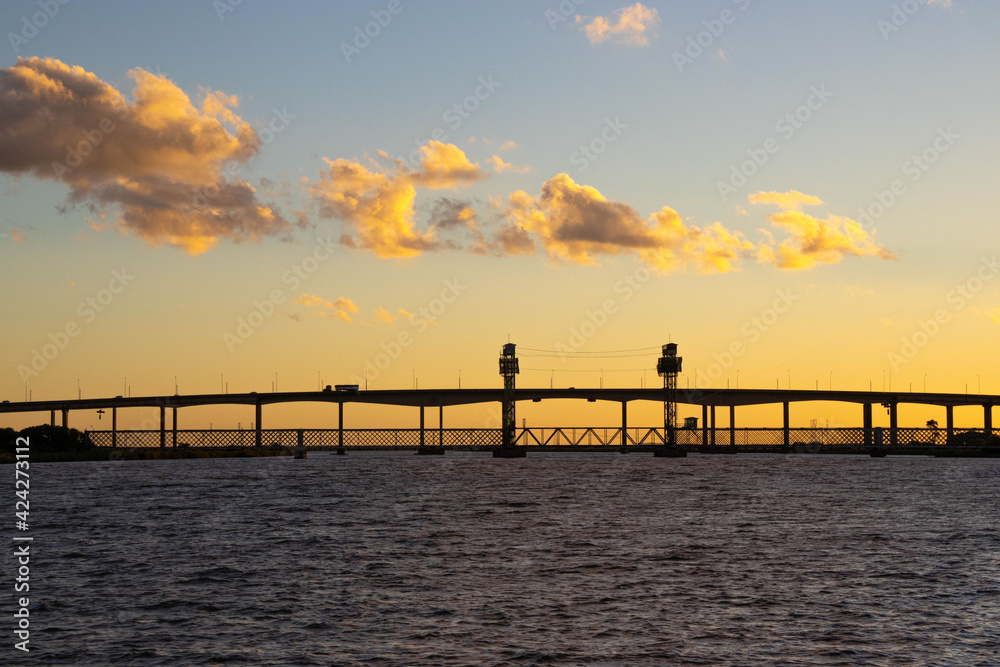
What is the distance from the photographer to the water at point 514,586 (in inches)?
988

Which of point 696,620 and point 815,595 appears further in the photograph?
point 815,595

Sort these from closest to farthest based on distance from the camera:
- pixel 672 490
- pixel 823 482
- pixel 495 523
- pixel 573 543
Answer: pixel 573 543, pixel 495 523, pixel 672 490, pixel 823 482

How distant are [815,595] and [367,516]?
3707 centimetres

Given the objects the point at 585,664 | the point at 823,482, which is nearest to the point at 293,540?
the point at 585,664

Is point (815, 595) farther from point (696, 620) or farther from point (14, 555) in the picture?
point (14, 555)

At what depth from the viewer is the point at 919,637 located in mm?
26375

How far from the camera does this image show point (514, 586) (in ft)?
112

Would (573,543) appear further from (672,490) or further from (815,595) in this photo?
(672,490)

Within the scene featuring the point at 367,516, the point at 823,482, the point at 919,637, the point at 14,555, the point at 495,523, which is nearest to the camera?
the point at 919,637

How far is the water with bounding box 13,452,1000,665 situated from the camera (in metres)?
25.1

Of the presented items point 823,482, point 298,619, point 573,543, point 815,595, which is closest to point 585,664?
point 298,619

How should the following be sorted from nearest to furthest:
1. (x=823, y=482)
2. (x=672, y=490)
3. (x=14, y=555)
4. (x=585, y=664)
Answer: (x=585, y=664) → (x=14, y=555) → (x=672, y=490) → (x=823, y=482)

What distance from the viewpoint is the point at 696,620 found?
2850 cm

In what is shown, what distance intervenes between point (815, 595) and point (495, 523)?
27143mm
